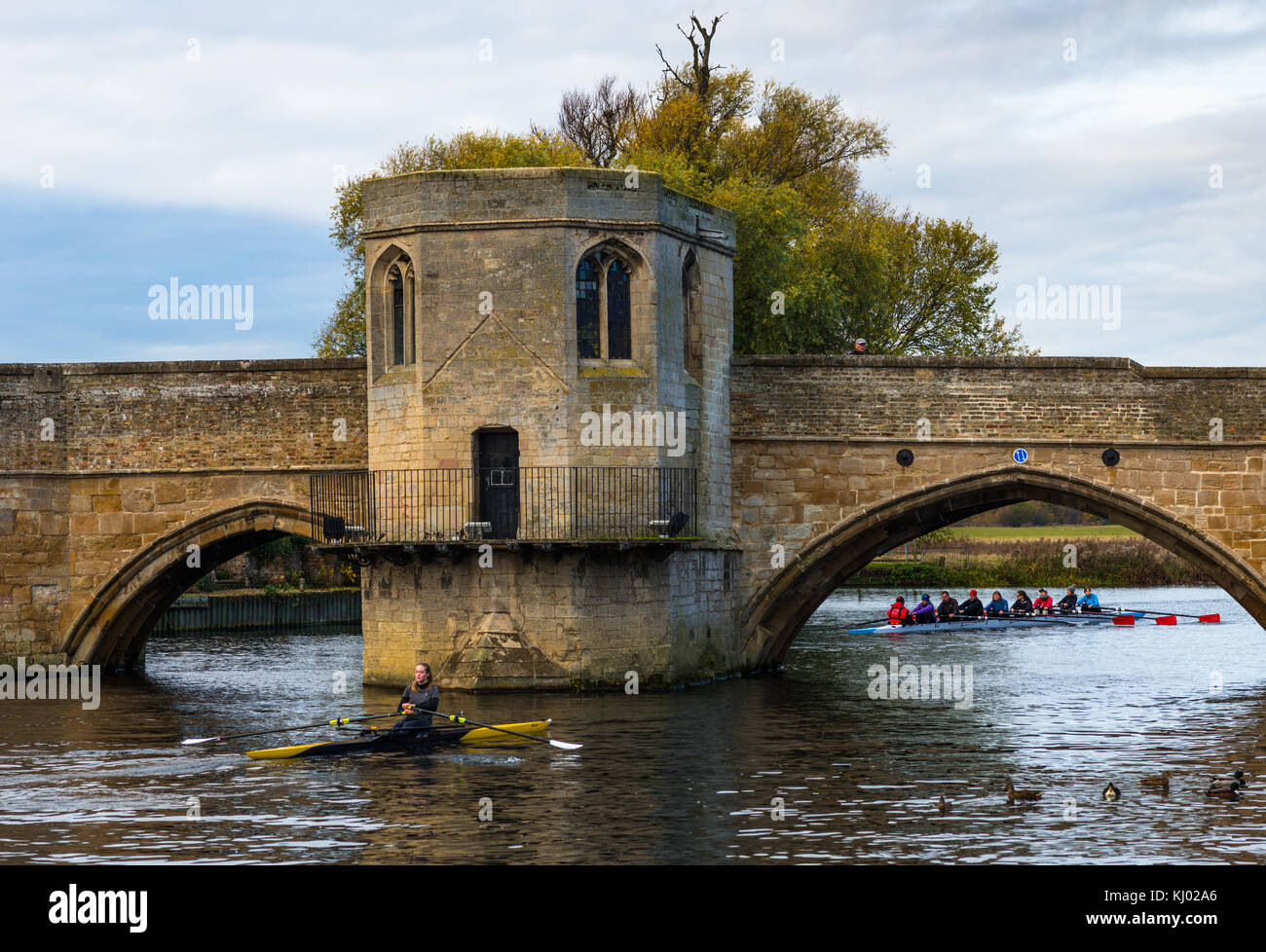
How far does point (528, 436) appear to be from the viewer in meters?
26.2

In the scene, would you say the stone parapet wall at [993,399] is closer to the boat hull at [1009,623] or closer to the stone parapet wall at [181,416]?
the stone parapet wall at [181,416]

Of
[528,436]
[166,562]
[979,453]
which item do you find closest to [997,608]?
[979,453]

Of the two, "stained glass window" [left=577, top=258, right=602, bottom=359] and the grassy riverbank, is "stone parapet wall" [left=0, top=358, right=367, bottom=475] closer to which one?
"stained glass window" [left=577, top=258, right=602, bottom=359]

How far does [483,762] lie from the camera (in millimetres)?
19953

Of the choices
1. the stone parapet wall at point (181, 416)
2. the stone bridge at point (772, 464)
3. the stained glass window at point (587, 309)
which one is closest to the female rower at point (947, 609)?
the stone bridge at point (772, 464)

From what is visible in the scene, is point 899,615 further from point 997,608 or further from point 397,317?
point 397,317

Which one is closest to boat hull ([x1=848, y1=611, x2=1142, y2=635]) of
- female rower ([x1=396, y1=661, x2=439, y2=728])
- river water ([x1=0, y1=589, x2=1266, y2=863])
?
river water ([x1=0, y1=589, x2=1266, y2=863])

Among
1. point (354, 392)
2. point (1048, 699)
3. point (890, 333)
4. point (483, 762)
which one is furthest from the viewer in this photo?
point (890, 333)

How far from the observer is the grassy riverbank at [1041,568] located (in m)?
64.8

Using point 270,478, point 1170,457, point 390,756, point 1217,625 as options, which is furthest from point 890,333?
point 390,756

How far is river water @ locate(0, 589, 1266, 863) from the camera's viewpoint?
15.0 metres
